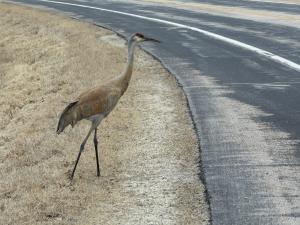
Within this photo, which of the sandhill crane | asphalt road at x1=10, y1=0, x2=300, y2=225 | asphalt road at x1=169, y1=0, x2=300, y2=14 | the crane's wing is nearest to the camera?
asphalt road at x1=10, y1=0, x2=300, y2=225

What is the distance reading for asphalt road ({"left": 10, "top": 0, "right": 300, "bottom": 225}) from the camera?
8695mm

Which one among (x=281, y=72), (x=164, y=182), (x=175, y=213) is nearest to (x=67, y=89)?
(x=281, y=72)

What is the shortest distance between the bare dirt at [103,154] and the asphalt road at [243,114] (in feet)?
1.18

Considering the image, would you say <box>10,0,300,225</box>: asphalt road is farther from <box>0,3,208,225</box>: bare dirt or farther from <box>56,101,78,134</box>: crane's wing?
<box>56,101,78,134</box>: crane's wing

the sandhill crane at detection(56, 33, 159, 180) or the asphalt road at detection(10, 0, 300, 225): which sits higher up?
the sandhill crane at detection(56, 33, 159, 180)

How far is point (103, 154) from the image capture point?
36.3 ft

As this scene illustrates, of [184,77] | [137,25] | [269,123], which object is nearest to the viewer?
[269,123]

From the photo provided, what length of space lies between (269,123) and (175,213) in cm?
444

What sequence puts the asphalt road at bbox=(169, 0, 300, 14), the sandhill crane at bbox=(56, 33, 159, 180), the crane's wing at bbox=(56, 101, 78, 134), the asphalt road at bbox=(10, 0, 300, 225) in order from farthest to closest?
the asphalt road at bbox=(169, 0, 300, 14) < the crane's wing at bbox=(56, 101, 78, 134) < the sandhill crane at bbox=(56, 33, 159, 180) < the asphalt road at bbox=(10, 0, 300, 225)

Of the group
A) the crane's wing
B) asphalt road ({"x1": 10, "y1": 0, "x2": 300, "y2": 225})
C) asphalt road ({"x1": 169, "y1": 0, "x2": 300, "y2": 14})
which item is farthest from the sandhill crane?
asphalt road ({"x1": 169, "y1": 0, "x2": 300, "y2": 14})

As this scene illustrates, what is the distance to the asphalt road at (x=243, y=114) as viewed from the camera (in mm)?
8695

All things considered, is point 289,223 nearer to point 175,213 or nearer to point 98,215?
point 175,213

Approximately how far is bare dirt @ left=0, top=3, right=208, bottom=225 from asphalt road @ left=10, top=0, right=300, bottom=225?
0.36 metres

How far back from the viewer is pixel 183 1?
4253 cm
